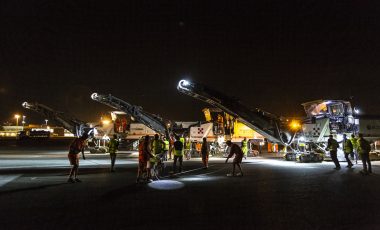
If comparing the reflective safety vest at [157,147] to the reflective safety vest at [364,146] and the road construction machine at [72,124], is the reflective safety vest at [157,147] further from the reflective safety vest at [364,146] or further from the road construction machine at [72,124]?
the road construction machine at [72,124]

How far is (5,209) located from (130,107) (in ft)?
65.6

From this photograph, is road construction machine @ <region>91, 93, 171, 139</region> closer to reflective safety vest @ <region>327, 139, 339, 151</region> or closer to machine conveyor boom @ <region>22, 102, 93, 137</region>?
machine conveyor boom @ <region>22, 102, 93, 137</region>

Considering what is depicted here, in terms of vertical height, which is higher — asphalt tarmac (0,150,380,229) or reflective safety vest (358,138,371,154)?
reflective safety vest (358,138,371,154)

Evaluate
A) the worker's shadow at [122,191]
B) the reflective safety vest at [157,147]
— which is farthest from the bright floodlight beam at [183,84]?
the worker's shadow at [122,191]

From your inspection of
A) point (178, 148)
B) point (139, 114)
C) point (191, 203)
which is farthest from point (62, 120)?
point (191, 203)

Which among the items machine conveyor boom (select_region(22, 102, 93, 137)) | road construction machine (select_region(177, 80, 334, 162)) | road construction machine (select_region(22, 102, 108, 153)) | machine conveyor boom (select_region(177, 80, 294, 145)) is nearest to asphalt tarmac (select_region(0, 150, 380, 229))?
machine conveyor boom (select_region(177, 80, 294, 145))

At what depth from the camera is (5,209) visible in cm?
836

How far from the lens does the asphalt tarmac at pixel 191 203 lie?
7.15 meters

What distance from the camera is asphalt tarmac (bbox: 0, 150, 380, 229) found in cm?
715

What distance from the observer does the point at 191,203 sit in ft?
30.3

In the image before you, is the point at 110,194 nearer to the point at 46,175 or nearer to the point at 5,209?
the point at 5,209

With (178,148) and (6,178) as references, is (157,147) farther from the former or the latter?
(6,178)

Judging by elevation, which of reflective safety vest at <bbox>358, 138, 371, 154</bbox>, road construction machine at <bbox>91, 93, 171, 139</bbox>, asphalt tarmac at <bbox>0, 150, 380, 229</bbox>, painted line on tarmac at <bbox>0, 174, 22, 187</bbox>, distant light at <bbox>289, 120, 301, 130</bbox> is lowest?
asphalt tarmac at <bbox>0, 150, 380, 229</bbox>

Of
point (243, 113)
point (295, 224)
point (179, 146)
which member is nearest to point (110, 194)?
point (295, 224)
